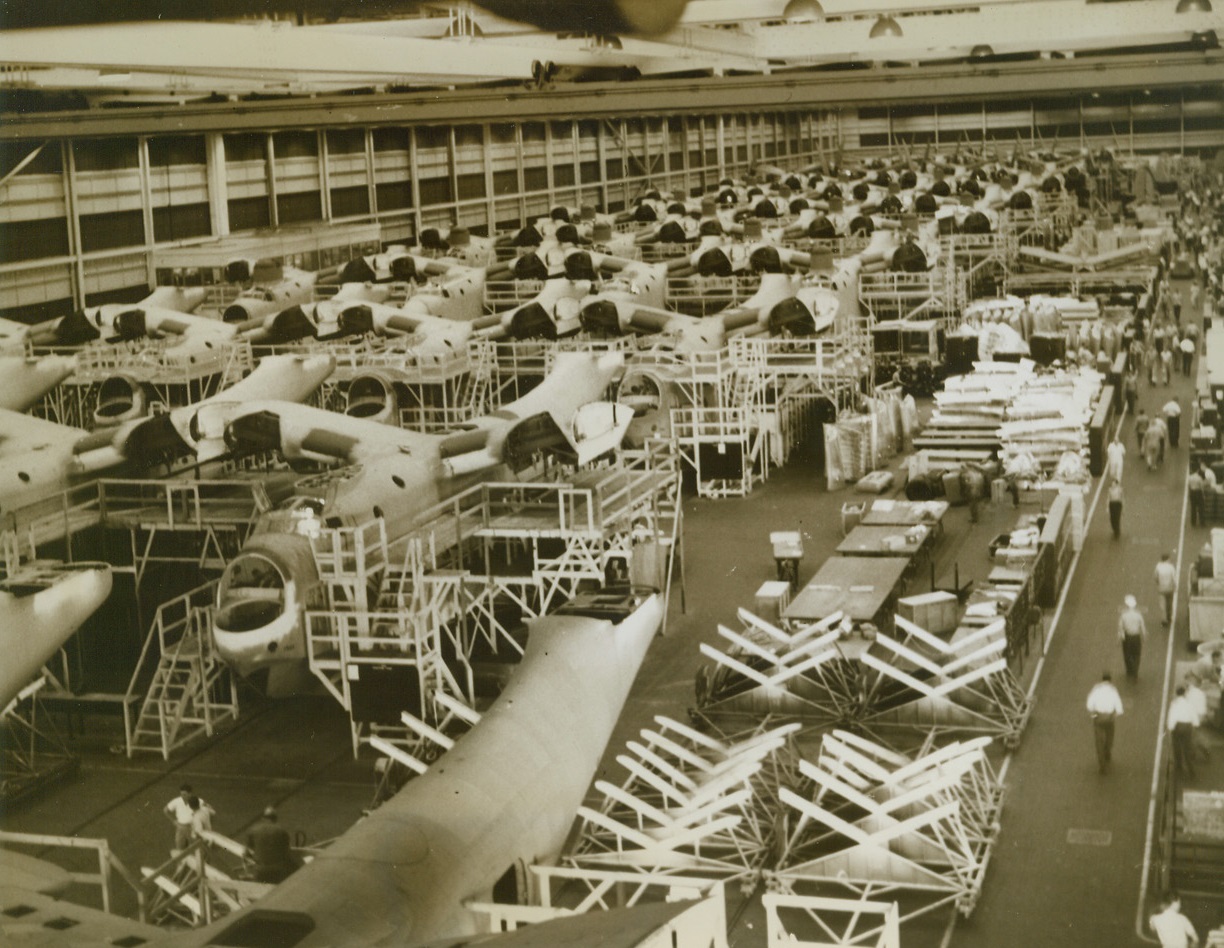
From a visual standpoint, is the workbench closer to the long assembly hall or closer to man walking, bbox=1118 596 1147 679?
the long assembly hall

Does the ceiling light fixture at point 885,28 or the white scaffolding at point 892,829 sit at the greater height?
the ceiling light fixture at point 885,28

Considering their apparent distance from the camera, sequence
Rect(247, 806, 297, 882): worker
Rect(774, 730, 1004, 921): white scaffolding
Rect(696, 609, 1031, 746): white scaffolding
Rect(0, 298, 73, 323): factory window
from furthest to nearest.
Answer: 1. Rect(0, 298, 73, 323): factory window
2. Rect(696, 609, 1031, 746): white scaffolding
3. Rect(247, 806, 297, 882): worker
4. Rect(774, 730, 1004, 921): white scaffolding

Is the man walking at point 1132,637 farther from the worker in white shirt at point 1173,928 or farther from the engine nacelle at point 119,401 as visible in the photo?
the engine nacelle at point 119,401

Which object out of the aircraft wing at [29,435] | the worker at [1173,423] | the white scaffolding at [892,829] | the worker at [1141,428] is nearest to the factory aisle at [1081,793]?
the white scaffolding at [892,829]

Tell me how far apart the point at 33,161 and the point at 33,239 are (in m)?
2.10

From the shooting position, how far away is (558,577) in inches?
1031

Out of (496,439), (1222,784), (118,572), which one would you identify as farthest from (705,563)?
(1222,784)

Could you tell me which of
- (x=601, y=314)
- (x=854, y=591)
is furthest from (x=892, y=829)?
(x=601, y=314)

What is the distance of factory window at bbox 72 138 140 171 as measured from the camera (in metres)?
44.2

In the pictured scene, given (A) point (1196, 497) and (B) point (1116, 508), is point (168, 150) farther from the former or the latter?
(A) point (1196, 497)

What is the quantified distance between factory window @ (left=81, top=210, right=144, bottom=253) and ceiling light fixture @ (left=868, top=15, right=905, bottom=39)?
2265 centimetres

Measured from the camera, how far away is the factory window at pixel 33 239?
41250 mm

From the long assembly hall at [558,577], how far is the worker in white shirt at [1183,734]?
6cm

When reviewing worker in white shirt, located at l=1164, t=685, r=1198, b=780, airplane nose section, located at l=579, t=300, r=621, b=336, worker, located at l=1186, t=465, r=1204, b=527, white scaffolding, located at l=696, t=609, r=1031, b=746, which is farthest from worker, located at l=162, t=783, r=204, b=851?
worker, located at l=1186, t=465, r=1204, b=527
